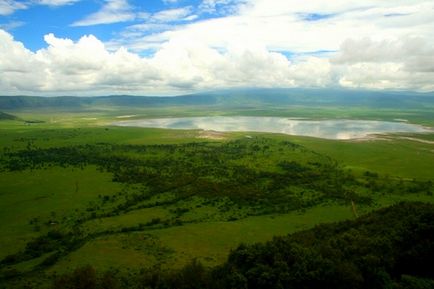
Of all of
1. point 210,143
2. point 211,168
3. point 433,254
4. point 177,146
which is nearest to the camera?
point 433,254

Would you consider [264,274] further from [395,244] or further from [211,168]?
[211,168]

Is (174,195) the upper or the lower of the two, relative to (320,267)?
lower

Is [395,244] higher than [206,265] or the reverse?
higher

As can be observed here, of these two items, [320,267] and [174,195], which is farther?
[174,195]

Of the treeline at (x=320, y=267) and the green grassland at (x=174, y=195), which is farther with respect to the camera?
the green grassland at (x=174, y=195)

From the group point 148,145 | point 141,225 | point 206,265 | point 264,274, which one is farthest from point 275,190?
point 148,145
